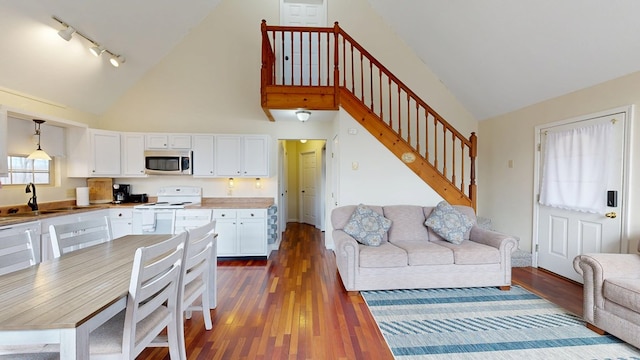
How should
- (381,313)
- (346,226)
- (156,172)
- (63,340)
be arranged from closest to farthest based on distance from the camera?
(63,340)
(381,313)
(346,226)
(156,172)

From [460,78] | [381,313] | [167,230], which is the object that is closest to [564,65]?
[460,78]

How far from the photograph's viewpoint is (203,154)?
450 cm

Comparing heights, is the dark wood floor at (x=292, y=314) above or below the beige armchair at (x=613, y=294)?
below

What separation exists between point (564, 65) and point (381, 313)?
347cm

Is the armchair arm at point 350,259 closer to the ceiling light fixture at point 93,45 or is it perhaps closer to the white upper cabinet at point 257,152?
the white upper cabinet at point 257,152

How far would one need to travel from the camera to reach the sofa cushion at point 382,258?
2.96 m

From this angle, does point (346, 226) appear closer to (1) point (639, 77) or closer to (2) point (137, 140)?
(1) point (639, 77)

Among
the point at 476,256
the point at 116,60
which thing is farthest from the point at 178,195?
the point at 476,256

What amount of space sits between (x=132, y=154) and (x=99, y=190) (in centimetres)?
92

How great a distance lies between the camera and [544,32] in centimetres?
297

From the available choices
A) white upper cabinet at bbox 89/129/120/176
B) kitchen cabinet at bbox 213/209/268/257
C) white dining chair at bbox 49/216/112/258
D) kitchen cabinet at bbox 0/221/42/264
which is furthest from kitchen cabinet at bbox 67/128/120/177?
white dining chair at bbox 49/216/112/258

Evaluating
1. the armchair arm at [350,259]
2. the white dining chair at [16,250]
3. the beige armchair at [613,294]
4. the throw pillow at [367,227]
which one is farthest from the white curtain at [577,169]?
the white dining chair at [16,250]

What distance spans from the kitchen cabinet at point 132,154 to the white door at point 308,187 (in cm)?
364

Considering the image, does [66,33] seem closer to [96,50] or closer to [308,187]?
[96,50]
